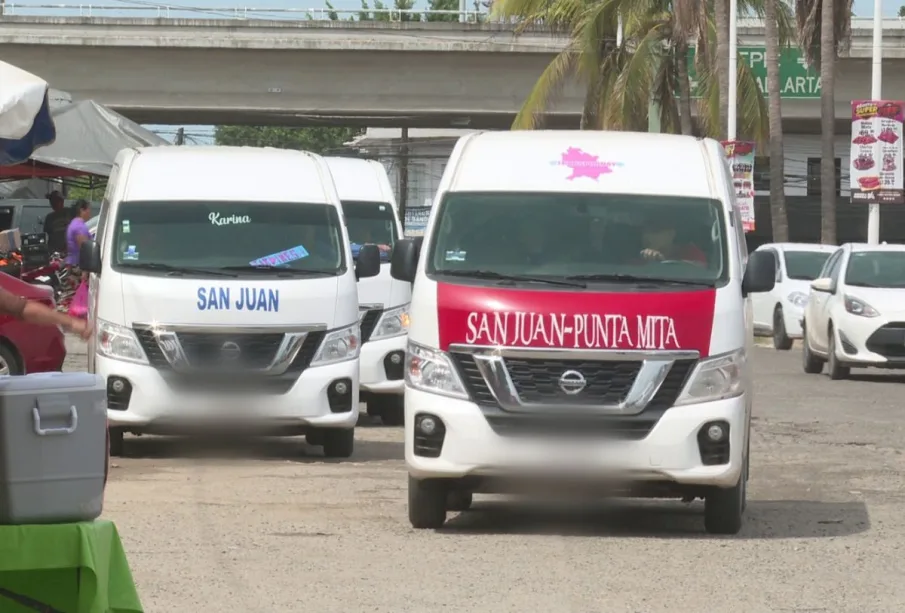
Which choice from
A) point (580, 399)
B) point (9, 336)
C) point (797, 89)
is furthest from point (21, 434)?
point (797, 89)

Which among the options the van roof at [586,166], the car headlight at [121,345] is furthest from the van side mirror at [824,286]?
the van roof at [586,166]

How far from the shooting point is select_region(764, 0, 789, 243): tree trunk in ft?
130

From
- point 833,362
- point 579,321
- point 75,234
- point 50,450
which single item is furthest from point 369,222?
point 50,450

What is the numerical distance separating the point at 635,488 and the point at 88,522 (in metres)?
4.73

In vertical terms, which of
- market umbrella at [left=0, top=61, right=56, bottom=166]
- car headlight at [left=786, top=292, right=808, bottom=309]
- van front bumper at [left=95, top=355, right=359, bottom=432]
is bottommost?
car headlight at [left=786, top=292, right=808, bottom=309]

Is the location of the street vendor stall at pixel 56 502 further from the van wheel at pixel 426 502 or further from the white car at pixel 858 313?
the white car at pixel 858 313

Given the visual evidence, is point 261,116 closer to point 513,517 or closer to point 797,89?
point 797,89

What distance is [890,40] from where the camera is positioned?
4891 centimetres

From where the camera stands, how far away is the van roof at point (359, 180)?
1750 centimetres

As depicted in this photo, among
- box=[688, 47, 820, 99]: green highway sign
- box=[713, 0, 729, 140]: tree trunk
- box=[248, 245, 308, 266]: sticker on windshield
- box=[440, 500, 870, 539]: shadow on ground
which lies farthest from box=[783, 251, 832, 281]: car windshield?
box=[688, 47, 820, 99]: green highway sign

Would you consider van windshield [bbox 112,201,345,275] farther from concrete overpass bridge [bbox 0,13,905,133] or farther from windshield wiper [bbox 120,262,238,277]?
concrete overpass bridge [bbox 0,13,905,133]

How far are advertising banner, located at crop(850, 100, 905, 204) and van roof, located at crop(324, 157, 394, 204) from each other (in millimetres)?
16731

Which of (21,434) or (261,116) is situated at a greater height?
(21,434)

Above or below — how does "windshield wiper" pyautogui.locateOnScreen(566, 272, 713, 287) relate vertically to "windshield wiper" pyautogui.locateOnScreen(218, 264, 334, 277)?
above
